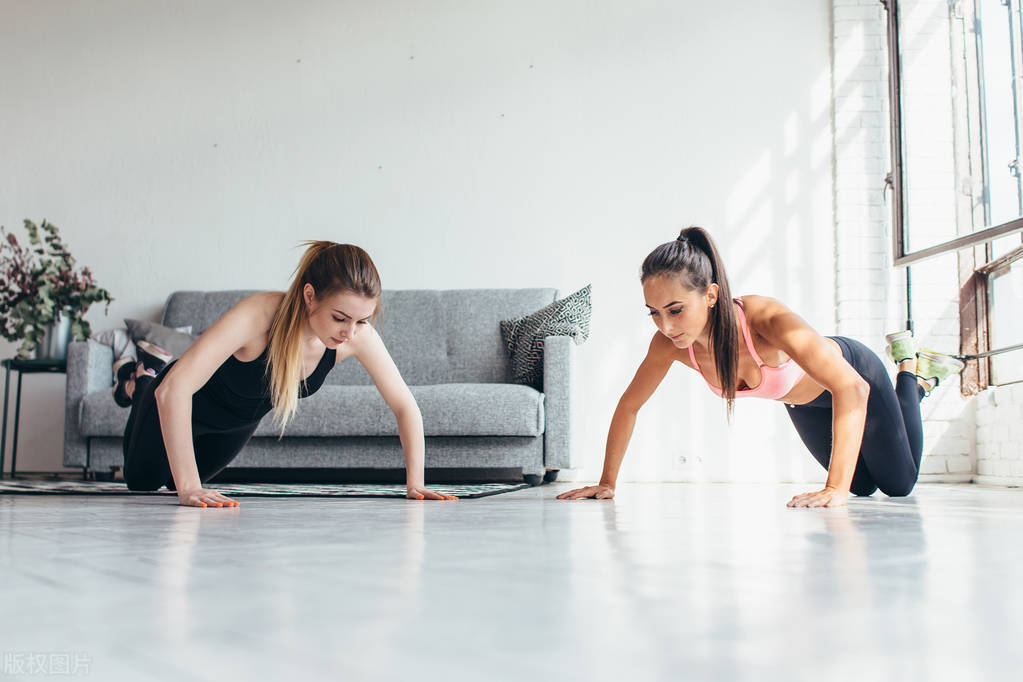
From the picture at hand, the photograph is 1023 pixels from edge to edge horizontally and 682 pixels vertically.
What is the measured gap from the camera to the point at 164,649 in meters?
0.41

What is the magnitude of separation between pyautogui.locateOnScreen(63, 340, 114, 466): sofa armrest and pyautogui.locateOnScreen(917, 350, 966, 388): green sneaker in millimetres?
3662

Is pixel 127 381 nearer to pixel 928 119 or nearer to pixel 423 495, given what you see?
pixel 423 495

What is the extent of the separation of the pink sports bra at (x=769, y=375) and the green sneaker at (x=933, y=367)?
3.06 feet

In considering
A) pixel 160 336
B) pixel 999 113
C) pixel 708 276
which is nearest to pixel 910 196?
pixel 999 113

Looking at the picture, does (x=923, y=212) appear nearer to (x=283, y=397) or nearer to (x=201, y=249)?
(x=283, y=397)

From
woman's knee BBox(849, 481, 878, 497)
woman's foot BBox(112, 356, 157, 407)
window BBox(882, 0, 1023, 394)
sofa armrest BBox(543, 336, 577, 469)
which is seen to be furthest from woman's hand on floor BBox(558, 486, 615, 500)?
window BBox(882, 0, 1023, 394)

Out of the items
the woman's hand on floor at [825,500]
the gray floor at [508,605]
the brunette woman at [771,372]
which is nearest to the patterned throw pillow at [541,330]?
the brunette woman at [771,372]

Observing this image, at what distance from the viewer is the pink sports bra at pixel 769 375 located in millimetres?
2152

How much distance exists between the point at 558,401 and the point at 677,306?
1768 millimetres

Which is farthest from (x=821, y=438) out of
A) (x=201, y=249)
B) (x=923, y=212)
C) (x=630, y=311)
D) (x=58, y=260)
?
(x=58, y=260)

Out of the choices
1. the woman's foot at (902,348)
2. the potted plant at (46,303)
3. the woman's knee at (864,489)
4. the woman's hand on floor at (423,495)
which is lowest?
the woman's knee at (864,489)

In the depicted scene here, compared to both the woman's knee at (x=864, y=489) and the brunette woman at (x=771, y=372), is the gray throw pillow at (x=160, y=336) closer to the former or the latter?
the brunette woman at (x=771, y=372)

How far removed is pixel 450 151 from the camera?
495cm

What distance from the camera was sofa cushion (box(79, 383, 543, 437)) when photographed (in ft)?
11.6
